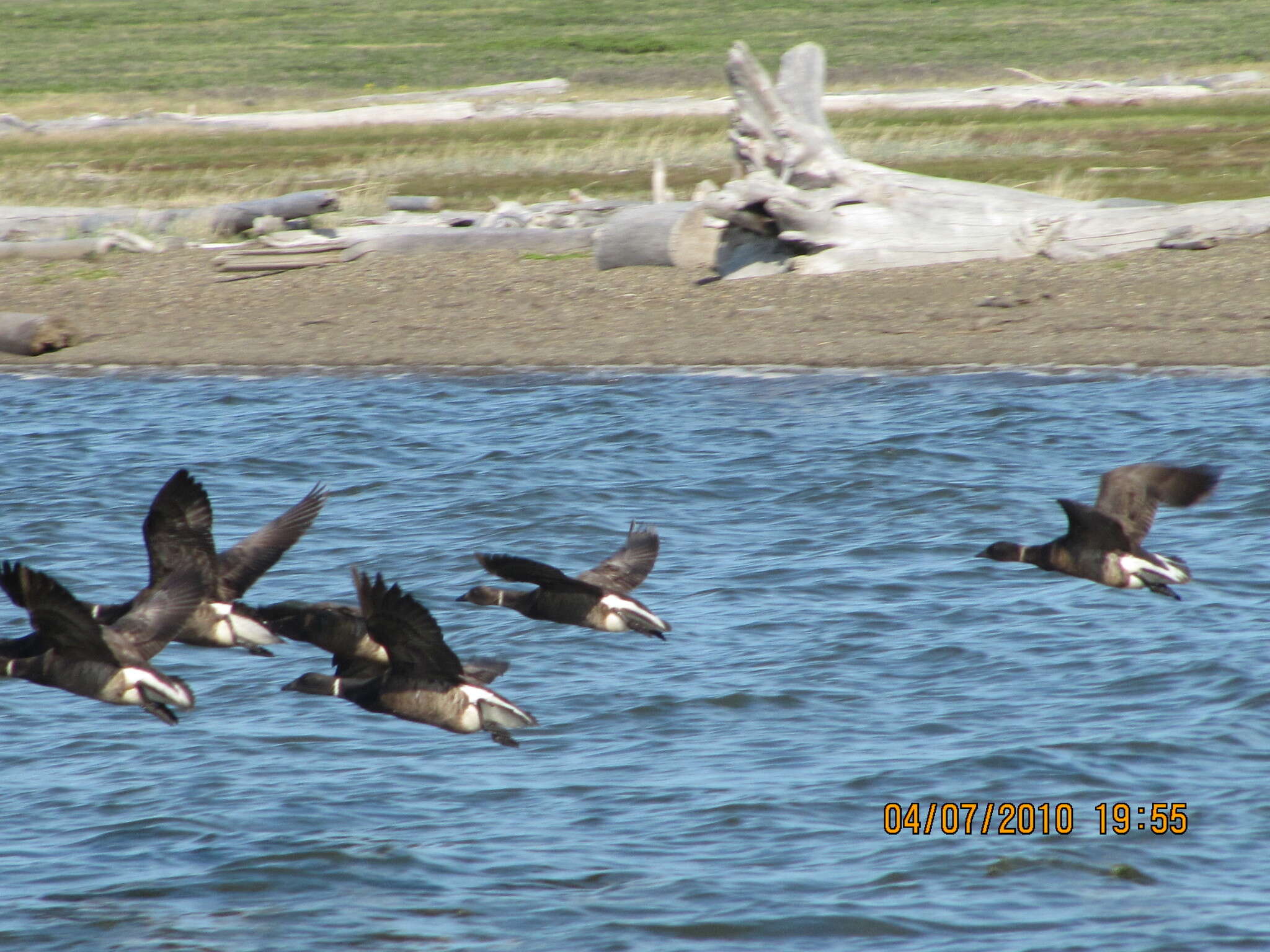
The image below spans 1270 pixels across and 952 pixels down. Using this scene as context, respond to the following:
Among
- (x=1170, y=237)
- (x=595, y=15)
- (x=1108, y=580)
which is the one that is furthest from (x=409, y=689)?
(x=595, y=15)

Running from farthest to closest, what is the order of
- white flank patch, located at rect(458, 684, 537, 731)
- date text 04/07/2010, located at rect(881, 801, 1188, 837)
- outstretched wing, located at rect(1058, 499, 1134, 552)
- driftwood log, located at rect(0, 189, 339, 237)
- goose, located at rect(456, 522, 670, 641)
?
1. driftwood log, located at rect(0, 189, 339, 237)
2. date text 04/07/2010, located at rect(881, 801, 1188, 837)
3. outstretched wing, located at rect(1058, 499, 1134, 552)
4. white flank patch, located at rect(458, 684, 537, 731)
5. goose, located at rect(456, 522, 670, 641)

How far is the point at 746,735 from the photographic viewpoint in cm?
967

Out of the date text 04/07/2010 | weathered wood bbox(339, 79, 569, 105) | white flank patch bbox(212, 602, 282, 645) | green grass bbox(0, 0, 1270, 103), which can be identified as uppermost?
green grass bbox(0, 0, 1270, 103)

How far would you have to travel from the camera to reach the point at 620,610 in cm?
789

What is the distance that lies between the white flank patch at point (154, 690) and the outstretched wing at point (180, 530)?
2.55 ft

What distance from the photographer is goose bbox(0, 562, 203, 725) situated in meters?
7.03

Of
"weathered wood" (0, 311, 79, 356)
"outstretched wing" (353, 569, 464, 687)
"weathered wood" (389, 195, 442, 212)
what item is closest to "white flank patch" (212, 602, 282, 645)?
"outstretched wing" (353, 569, 464, 687)

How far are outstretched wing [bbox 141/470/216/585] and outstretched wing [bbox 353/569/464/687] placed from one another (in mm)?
951

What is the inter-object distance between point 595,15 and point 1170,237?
55.1 metres

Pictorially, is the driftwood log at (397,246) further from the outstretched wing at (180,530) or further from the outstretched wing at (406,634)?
the outstretched wing at (406,634)

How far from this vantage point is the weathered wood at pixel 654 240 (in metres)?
20.9

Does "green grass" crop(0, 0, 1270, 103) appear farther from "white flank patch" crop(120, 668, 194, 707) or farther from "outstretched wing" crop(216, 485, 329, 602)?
"white flank patch" crop(120, 668, 194, 707)

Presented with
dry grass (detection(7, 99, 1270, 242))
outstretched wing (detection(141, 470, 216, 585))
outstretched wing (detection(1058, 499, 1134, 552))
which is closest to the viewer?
outstretched wing (detection(141, 470, 216, 585))

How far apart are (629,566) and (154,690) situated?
2.30 m
